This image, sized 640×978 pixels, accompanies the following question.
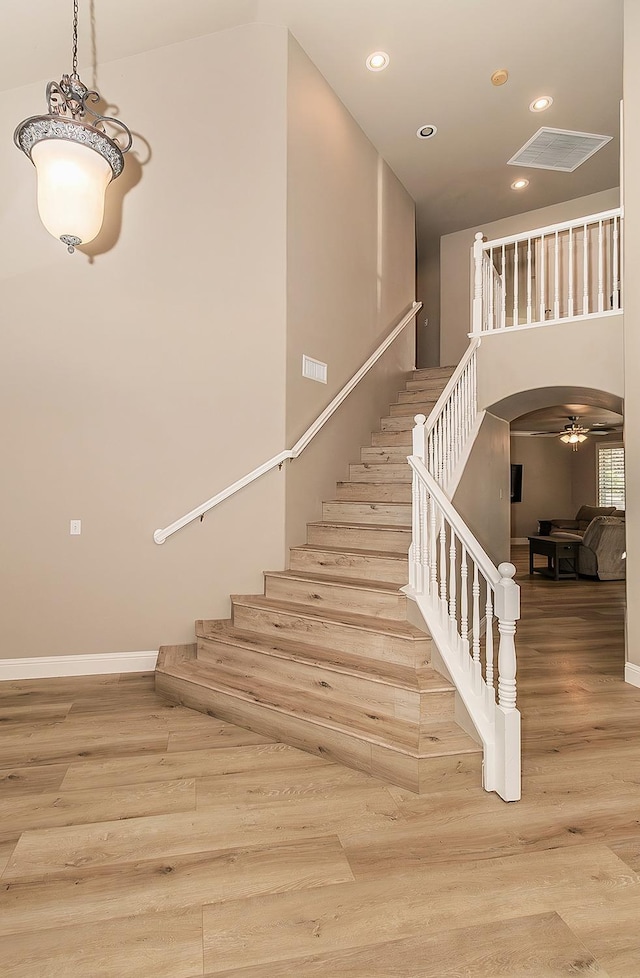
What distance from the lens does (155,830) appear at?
7.18 feet

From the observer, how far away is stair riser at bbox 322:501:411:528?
4.30 m

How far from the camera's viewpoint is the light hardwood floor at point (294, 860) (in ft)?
5.31

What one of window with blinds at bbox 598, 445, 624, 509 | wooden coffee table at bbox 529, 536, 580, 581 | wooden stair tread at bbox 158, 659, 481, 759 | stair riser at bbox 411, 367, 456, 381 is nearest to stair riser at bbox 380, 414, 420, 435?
stair riser at bbox 411, 367, 456, 381

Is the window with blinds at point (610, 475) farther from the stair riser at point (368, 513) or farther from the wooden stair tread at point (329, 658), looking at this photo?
the wooden stair tread at point (329, 658)

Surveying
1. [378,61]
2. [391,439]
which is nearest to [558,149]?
[378,61]

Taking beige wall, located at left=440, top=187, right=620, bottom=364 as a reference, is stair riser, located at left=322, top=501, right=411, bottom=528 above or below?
below

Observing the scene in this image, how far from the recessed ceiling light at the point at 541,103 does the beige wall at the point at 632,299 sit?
4.12 feet

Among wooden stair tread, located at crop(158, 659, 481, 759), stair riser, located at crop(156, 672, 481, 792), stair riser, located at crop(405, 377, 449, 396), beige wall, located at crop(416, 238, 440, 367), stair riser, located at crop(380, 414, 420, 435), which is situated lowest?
stair riser, located at crop(156, 672, 481, 792)

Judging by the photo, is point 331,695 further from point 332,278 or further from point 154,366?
point 332,278

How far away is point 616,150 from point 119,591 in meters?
6.36

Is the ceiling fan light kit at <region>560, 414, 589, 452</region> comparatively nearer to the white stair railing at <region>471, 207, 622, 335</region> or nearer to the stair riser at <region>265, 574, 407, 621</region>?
the white stair railing at <region>471, 207, 622, 335</region>

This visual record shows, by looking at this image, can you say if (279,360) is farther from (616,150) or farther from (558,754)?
(616,150)

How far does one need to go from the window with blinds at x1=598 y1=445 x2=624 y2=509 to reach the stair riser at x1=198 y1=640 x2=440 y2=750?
1067 cm

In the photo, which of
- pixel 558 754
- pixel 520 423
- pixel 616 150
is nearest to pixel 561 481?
pixel 520 423
